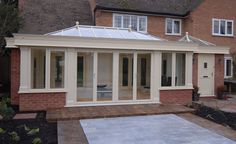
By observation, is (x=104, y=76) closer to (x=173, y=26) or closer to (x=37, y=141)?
(x=37, y=141)

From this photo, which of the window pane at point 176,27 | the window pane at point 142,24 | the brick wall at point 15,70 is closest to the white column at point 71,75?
the brick wall at point 15,70

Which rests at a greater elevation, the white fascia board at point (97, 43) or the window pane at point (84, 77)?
the white fascia board at point (97, 43)

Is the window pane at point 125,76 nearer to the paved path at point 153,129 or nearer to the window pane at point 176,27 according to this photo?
the paved path at point 153,129

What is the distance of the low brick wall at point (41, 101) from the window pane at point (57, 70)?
19.4 inches

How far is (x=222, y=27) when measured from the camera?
1947cm

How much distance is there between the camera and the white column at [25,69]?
9977 millimetres

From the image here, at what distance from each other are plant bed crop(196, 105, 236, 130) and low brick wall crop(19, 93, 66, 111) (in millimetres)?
6103

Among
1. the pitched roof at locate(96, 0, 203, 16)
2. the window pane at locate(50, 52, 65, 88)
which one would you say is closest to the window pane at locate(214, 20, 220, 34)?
the pitched roof at locate(96, 0, 203, 16)

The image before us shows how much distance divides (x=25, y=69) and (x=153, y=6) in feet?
40.1

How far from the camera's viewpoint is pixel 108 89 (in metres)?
11.1

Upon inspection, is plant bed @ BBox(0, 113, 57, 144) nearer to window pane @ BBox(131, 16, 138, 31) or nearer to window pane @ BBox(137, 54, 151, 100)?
window pane @ BBox(137, 54, 151, 100)

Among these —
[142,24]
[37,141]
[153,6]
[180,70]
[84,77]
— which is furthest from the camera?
[153,6]

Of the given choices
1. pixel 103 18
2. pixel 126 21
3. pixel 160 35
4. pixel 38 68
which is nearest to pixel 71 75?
pixel 38 68

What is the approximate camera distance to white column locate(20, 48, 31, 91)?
9.98 metres
